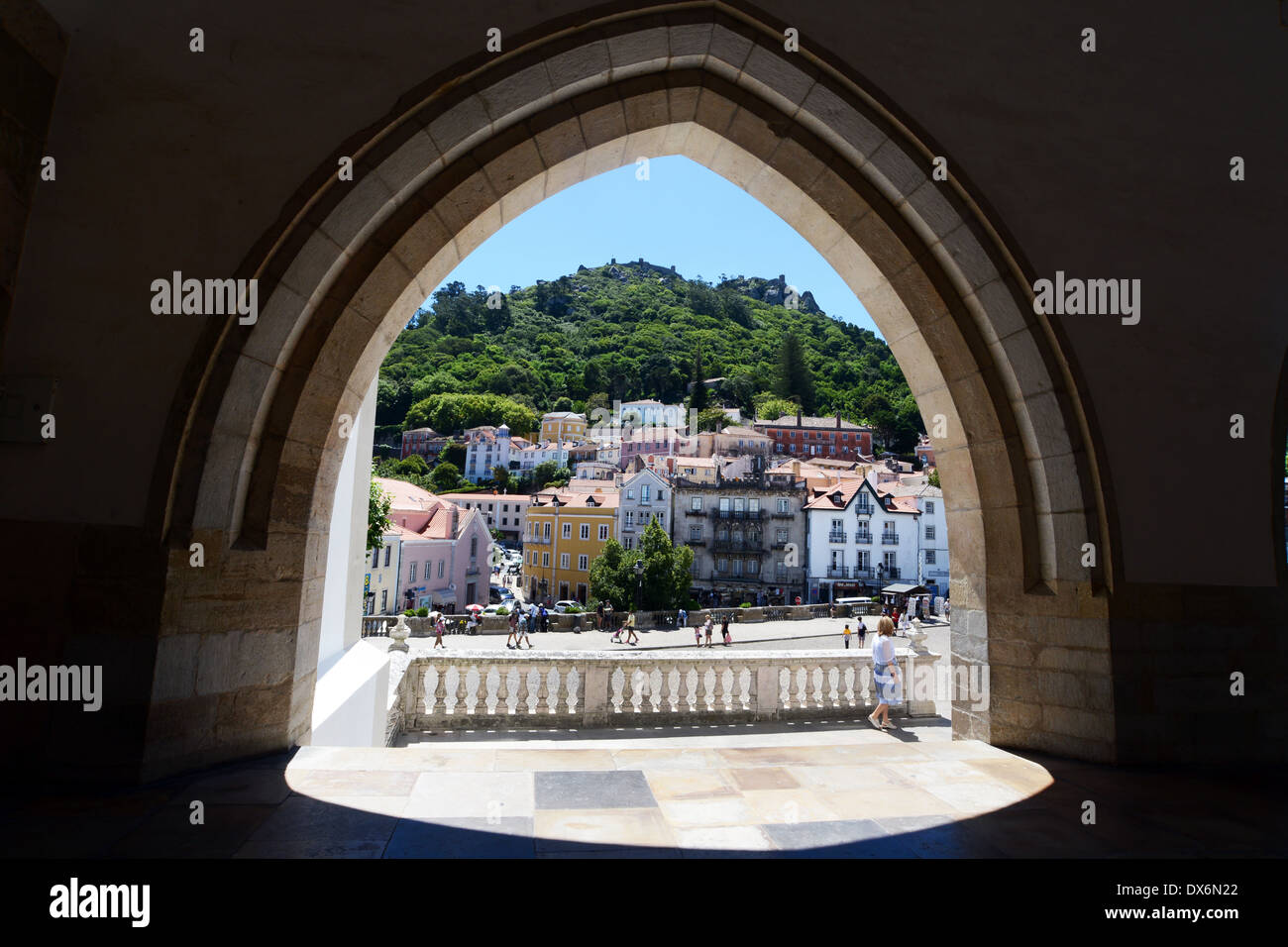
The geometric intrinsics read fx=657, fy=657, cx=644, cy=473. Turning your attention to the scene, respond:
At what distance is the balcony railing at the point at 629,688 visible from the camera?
259 inches

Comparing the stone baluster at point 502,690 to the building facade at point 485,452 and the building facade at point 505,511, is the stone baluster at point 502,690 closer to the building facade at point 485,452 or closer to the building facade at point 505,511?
the building facade at point 505,511

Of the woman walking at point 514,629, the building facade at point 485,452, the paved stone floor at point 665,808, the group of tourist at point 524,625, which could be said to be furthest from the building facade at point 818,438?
the paved stone floor at point 665,808

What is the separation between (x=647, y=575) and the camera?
3950 centimetres

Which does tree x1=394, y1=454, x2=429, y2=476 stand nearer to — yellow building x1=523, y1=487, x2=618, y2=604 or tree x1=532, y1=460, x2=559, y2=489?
tree x1=532, y1=460, x2=559, y2=489

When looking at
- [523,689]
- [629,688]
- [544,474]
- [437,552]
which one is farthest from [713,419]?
[523,689]

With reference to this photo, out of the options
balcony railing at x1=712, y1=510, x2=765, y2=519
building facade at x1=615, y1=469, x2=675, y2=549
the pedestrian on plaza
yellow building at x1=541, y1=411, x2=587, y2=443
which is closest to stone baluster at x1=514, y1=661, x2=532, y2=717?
the pedestrian on plaza

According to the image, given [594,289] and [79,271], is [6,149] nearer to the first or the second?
[79,271]

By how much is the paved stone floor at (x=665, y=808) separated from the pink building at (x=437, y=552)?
32118 millimetres

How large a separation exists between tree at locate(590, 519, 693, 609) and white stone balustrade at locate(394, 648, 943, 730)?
1275 inches

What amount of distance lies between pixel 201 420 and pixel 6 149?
1.41 meters

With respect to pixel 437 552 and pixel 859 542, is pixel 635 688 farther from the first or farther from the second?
pixel 859 542

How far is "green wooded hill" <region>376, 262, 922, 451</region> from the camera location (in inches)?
3654

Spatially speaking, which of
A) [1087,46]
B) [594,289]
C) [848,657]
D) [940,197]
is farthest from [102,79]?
[594,289]

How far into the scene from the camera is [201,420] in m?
3.08
